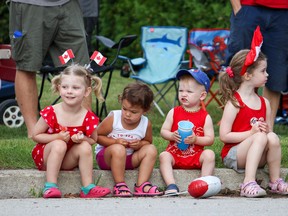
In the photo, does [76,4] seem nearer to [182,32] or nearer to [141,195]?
[141,195]

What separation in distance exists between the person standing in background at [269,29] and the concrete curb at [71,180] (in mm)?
1282

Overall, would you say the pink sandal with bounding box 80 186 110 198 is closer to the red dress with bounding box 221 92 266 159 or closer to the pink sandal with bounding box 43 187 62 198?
the pink sandal with bounding box 43 187 62 198

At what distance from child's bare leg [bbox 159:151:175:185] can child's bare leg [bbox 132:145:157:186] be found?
11 centimetres

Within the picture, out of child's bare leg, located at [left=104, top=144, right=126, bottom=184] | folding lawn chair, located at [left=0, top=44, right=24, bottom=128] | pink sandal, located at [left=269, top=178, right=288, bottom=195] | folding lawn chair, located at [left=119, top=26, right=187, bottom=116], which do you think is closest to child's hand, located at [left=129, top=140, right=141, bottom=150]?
child's bare leg, located at [left=104, top=144, right=126, bottom=184]

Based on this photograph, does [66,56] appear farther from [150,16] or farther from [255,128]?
[150,16]

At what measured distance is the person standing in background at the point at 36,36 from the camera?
8.01 m

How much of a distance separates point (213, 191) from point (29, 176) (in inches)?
51.4

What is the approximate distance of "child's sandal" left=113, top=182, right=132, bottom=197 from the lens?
22.0ft

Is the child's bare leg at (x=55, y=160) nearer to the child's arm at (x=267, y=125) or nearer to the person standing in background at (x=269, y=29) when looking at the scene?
the child's arm at (x=267, y=125)

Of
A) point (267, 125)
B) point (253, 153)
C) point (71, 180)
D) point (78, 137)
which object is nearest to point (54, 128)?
point (78, 137)

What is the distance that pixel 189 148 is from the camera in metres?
7.10

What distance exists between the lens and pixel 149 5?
18375 mm

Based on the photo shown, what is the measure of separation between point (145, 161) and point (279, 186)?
99 cm

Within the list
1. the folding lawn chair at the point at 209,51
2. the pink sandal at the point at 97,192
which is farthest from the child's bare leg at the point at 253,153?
the folding lawn chair at the point at 209,51
